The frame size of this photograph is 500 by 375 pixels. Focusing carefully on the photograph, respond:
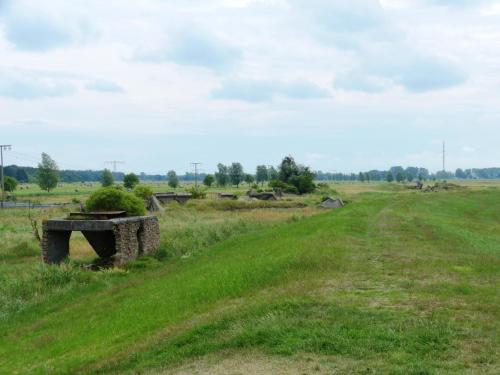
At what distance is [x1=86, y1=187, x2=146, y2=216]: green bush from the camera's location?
23597mm

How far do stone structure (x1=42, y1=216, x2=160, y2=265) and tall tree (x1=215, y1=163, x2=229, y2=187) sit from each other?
136 m

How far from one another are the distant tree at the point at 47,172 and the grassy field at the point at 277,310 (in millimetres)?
97653

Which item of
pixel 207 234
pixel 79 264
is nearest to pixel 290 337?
pixel 79 264

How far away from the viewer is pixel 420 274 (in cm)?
1187

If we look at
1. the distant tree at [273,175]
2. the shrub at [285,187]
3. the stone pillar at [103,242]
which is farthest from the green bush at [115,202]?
the distant tree at [273,175]

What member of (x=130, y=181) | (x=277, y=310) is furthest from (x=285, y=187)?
(x=277, y=310)

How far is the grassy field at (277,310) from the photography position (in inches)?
287

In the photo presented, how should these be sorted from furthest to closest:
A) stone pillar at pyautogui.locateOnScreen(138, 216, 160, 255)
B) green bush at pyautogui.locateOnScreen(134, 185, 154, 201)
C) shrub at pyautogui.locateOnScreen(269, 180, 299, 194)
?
shrub at pyautogui.locateOnScreen(269, 180, 299, 194) < green bush at pyautogui.locateOnScreen(134, 185, 154, 201) < stone pillar at pyautogui.locateOnScreen(138, 216, 160, 255)

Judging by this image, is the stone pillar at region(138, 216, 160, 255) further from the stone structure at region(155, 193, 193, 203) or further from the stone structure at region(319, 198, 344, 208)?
the stone structure at region(155, 193, 193, 203)

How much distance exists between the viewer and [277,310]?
9.20 m

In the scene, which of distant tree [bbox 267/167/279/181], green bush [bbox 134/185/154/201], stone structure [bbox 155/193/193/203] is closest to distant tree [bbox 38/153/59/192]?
distant tree [bbox 267/167/279/181]

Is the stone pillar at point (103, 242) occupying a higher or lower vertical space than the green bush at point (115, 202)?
lower

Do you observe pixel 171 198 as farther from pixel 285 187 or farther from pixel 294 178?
pixel 294 178

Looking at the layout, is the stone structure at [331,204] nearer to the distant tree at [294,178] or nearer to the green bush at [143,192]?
the green bush at [143,192]
